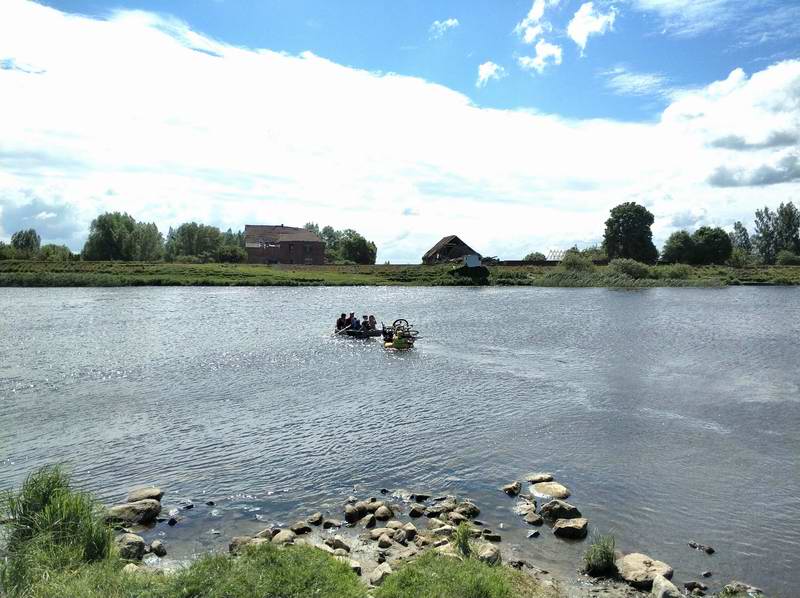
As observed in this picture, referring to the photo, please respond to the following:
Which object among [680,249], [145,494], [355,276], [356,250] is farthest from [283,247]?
[145,494]

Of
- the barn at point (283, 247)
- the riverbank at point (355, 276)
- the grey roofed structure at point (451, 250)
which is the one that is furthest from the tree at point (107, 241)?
the grey roofed structure at point (451, 250)

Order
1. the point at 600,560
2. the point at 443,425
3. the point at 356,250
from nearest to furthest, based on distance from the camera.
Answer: the point at 600,560
the point at 443,425
the point at 356,250

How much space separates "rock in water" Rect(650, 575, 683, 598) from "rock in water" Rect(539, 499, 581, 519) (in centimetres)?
325

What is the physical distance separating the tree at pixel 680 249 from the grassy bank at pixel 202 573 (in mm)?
153737

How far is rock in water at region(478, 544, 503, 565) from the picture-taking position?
11578mm

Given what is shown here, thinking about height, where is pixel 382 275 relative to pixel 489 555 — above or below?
above

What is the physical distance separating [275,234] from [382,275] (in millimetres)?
41411

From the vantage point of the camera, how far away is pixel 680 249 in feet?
493

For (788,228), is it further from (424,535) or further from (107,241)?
Answer: (424,535)

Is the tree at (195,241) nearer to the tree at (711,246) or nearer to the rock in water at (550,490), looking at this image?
the tree at (711,246)

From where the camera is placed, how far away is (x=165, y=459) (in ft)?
62.6

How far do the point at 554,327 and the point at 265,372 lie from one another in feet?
97.5

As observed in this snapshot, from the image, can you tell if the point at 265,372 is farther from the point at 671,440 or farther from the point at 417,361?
the point at 671,440

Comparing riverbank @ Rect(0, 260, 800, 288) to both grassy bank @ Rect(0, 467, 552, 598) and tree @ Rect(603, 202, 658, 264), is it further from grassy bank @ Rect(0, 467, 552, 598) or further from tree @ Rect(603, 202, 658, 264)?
grassy bank @ Rect(0, 467, 552, 598)
